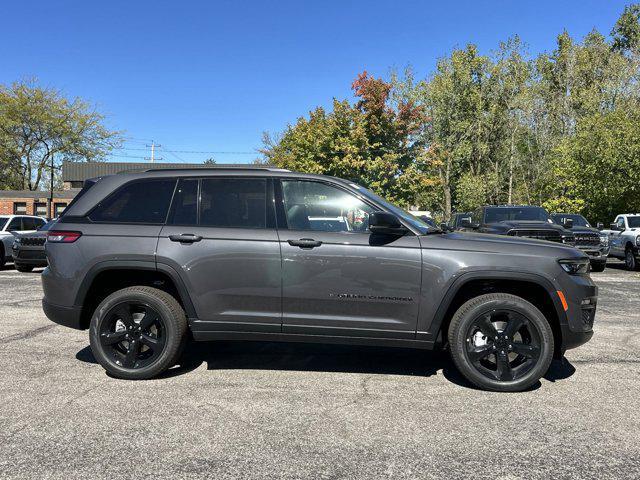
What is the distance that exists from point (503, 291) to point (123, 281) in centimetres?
342

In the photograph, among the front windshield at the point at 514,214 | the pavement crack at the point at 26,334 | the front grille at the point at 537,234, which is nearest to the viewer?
the pavement crack at the point at 26,334

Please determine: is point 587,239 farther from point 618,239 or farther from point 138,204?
point 138,204

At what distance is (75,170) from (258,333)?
6128 cm

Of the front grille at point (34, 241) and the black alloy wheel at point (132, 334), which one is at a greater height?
the front grille at point (34, 241)

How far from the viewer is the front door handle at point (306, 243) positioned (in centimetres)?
431

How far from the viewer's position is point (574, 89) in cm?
3391

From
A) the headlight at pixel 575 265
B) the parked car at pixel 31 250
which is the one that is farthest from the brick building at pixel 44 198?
the headlight at pixel 575 265

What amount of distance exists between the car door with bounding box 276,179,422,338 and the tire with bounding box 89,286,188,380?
1.00m

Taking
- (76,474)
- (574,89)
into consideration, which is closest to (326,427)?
(76,474)

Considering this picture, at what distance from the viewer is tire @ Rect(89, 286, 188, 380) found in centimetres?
450

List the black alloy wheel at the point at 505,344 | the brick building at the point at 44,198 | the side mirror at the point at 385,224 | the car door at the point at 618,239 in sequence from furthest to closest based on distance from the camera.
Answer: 1. the brick building at the point at 44,198
2. the car door at the point at 618,239
3. the black alloy wheel at the point at 505,344
4. the side mirror at the point at 385,224

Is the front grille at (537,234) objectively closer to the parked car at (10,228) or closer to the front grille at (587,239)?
the front grille at (587,239)

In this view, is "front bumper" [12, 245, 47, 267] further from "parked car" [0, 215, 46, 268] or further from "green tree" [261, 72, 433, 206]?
"green tree" [261, 72, 433, 206]

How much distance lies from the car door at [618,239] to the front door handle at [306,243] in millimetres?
15173
